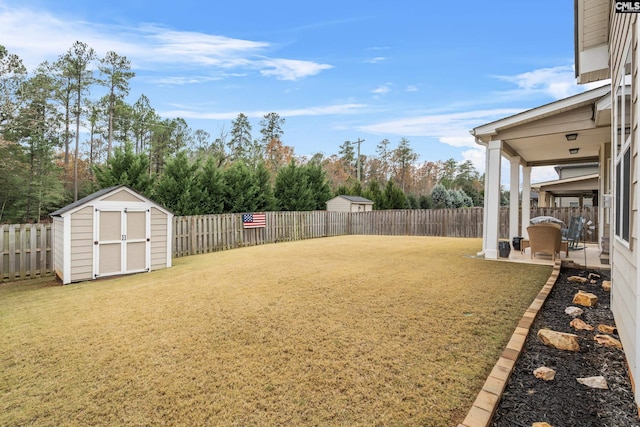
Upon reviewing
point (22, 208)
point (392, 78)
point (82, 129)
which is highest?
point (392, 78)

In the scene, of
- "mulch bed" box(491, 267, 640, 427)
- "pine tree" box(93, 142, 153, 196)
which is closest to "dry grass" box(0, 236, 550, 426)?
"mulch bed" box(491, 267, 640, 427)

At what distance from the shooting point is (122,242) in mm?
6004

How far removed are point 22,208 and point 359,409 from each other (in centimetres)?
2098

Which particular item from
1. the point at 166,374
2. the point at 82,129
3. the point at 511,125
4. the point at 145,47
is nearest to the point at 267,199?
the point at 145,47

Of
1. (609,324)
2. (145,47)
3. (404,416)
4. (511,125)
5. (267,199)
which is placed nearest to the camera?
(404,416)

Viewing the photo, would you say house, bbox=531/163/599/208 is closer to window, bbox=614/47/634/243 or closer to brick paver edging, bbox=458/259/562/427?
window, bbox=614/47/634/243

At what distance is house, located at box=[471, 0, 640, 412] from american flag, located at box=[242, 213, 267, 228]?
298 inches

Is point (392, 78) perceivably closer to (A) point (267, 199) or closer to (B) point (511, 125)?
(A) point (267, 199)

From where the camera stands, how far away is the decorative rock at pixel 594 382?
6.64ft

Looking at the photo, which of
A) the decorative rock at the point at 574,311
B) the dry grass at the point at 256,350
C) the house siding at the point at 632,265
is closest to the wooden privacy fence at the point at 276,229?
the dry grass at the point at 256,350

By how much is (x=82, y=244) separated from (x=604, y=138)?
35.2 ft

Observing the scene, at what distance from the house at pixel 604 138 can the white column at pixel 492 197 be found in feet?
0.07

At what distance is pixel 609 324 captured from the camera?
3107 mm

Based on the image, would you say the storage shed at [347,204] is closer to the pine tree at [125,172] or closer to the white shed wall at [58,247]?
the pine tree at [125,172]
